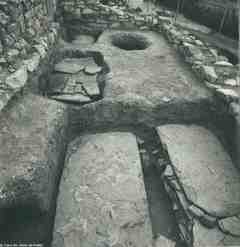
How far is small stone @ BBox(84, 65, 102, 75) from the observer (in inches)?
152

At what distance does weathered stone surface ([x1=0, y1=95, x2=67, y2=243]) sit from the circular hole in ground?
113 inches

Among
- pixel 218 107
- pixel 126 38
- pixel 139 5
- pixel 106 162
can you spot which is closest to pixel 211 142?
pixel 218 107

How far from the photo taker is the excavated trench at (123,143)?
2.26 m

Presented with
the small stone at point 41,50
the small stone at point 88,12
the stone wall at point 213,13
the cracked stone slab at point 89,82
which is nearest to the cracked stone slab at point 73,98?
the cracked stone slab at point 89,82

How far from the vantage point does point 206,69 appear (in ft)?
11.6

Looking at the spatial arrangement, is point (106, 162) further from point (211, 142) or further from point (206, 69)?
point (206, 69)

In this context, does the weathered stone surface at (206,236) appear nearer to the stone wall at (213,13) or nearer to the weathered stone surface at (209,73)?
the weathered stone surface at (209,73)

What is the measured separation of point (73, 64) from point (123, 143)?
189 centimetres

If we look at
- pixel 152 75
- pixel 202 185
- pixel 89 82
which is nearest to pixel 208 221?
pixel 202 185

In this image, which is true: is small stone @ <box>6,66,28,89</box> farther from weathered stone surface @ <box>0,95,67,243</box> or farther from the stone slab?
the stone slab

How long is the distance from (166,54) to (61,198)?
10.3ft

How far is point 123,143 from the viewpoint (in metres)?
3.01

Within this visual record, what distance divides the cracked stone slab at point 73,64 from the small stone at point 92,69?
0.34ft

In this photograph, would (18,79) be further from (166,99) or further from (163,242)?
(163,242)
